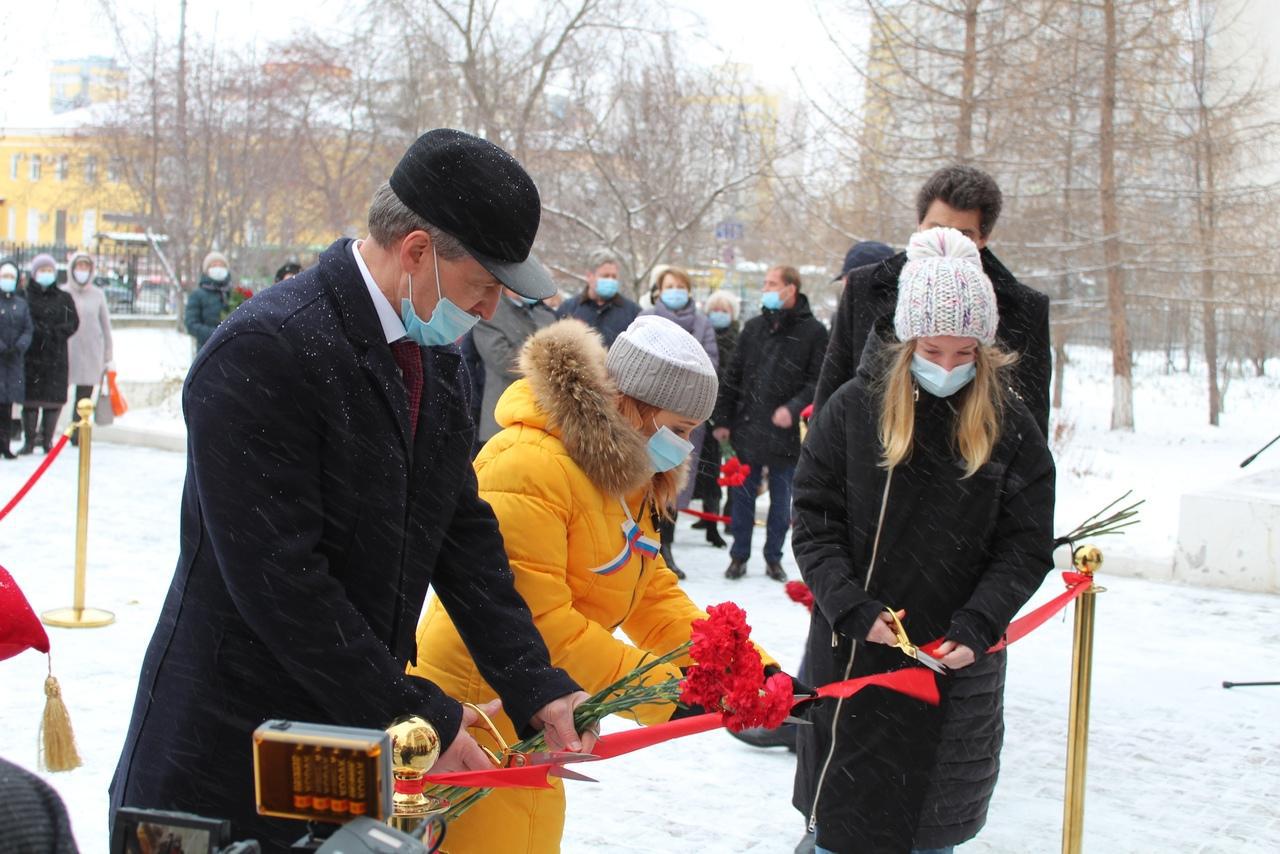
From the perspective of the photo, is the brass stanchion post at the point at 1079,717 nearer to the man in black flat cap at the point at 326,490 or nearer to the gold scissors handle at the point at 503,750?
the gold scissors handle at the point at 503,750

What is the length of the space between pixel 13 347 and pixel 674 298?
24.3 ft

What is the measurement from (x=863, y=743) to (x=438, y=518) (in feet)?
4.92

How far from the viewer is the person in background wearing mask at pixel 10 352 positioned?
13.1 meters

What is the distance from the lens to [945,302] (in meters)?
3.41

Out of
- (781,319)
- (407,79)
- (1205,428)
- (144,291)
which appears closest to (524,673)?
→ (781,319)

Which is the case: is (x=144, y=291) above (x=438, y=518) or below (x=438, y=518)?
above

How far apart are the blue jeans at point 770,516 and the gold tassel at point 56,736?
16.4 ft

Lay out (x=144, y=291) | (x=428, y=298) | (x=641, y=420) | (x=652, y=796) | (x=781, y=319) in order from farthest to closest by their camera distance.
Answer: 1. (x=144, y=291)
2. (x=781, y=319)
3. (x=652, y=796)
4. (x=641, y=420)
5. (x=428, y=298)

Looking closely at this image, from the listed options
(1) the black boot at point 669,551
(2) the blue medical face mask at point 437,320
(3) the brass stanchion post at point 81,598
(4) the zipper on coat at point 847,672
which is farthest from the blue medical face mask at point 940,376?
(1) the black boot at point 669,551

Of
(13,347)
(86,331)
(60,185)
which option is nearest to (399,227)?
(13,347)

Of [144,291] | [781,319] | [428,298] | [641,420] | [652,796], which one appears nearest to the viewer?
[428,298]

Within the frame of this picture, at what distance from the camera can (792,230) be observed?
2088cm

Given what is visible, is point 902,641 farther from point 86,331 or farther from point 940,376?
point 86,331

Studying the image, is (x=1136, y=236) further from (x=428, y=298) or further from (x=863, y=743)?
(x=428, y=298)
